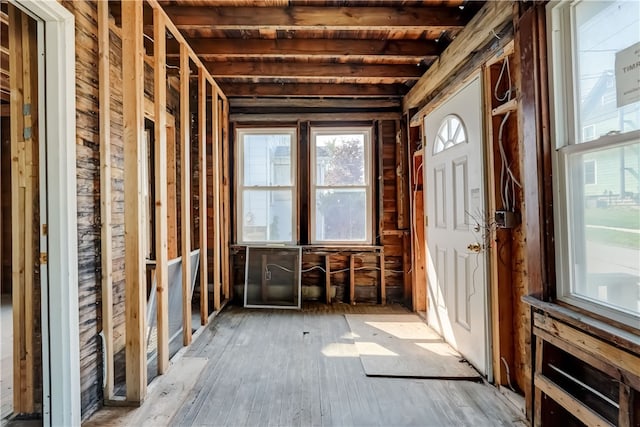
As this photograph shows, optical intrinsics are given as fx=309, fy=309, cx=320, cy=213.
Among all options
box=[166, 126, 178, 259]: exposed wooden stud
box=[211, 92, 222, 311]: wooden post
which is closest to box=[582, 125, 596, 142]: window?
box=[166, 126, 178, 259]: exposed wooden stud

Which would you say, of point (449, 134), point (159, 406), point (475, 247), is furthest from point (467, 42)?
point (159, 406)

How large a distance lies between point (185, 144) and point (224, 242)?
5.31 feet

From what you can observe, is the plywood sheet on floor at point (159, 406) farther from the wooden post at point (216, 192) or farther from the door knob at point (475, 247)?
the door knob at point (475, 247)

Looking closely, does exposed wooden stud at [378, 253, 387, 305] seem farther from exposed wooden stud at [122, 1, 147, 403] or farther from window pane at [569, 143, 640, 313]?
exposed wooden stud at [122, 1, 147, 403]

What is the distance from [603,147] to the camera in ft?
4.73

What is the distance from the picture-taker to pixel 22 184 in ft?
5.35

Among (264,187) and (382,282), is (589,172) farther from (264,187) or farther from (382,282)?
(264,187)

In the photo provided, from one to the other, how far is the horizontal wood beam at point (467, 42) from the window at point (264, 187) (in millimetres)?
1887

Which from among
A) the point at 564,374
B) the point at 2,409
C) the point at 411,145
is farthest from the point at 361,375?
the point at 411,145

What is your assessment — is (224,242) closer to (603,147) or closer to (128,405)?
(128,405)

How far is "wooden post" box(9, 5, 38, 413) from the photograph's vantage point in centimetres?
162

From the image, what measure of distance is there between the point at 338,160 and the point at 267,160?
3.20ft

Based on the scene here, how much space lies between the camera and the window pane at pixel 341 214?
4207 millimetres

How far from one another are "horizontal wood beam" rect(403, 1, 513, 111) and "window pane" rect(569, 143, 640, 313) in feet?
3.78
